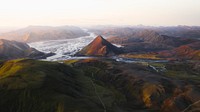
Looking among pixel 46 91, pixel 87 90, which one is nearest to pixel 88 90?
pixel 87 90

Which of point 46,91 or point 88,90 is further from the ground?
point 46,91

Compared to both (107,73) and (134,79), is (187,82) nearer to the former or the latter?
(134,79)

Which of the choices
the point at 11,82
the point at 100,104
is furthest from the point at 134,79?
the point at 11,82

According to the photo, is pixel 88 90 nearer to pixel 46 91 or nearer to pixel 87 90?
pixel 87 90

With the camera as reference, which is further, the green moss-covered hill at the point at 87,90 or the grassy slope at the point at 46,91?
the green moss-covered hill at the point at 87,90

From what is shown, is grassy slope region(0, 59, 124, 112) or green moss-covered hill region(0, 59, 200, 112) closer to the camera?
grassy slope region(0, 59, 124, 112)

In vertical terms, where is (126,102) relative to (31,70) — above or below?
below

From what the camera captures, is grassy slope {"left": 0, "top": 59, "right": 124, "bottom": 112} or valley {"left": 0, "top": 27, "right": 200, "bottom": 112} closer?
grassy slope {"left": 0, "top": 59, "right": 124, "bottom": 112}

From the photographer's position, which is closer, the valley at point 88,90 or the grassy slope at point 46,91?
the grassy slope at point 46,91

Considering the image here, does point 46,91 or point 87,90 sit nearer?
point 46,91

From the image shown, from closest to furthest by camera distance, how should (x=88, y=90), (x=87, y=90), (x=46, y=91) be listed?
1. (x=46, y=91)
2. (x=87, y=90)
3. (x=88, y=90)

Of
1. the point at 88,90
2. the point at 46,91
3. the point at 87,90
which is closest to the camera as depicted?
the point at 46,91
